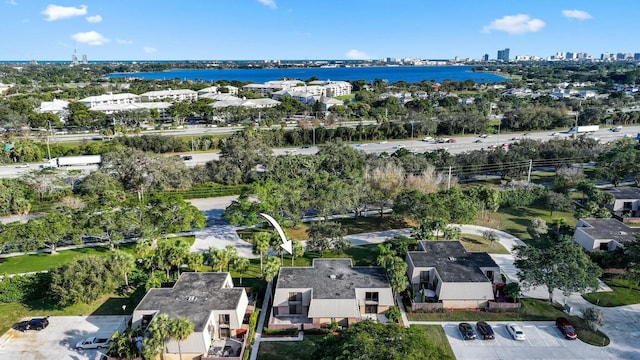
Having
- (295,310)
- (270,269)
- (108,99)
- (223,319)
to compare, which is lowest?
(295,310)

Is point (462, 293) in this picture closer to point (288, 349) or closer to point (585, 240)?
point (288, 349)

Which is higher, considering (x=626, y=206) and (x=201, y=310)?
(x=626, y=206)

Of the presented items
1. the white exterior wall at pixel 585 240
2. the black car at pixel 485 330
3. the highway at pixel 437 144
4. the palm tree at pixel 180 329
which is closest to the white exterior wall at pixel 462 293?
the black car at pixel 485 330

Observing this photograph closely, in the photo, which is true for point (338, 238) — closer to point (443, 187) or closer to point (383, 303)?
point (383, 303)

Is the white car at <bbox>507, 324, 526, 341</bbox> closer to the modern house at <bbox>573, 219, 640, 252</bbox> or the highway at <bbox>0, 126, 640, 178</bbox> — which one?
the modern house at <bbox>573, 219, 640, 252</bbox>

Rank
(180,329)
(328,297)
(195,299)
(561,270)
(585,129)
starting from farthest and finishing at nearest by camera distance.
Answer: (585,129) → (561,270) → (328,297) → (195,299) → (180,329)

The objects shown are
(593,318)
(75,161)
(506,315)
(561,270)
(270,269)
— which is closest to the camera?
(593,318)

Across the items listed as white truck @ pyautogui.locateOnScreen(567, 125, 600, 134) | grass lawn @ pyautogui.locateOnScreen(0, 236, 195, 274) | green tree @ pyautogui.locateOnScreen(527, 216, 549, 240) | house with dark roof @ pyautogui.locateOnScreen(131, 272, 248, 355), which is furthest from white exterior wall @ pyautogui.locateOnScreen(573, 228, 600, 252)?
white truck @ pyautogui.locateOnScreen(567, 125, 600, 134)

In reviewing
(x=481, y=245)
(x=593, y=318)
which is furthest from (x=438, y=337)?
(x=481, y=245)
